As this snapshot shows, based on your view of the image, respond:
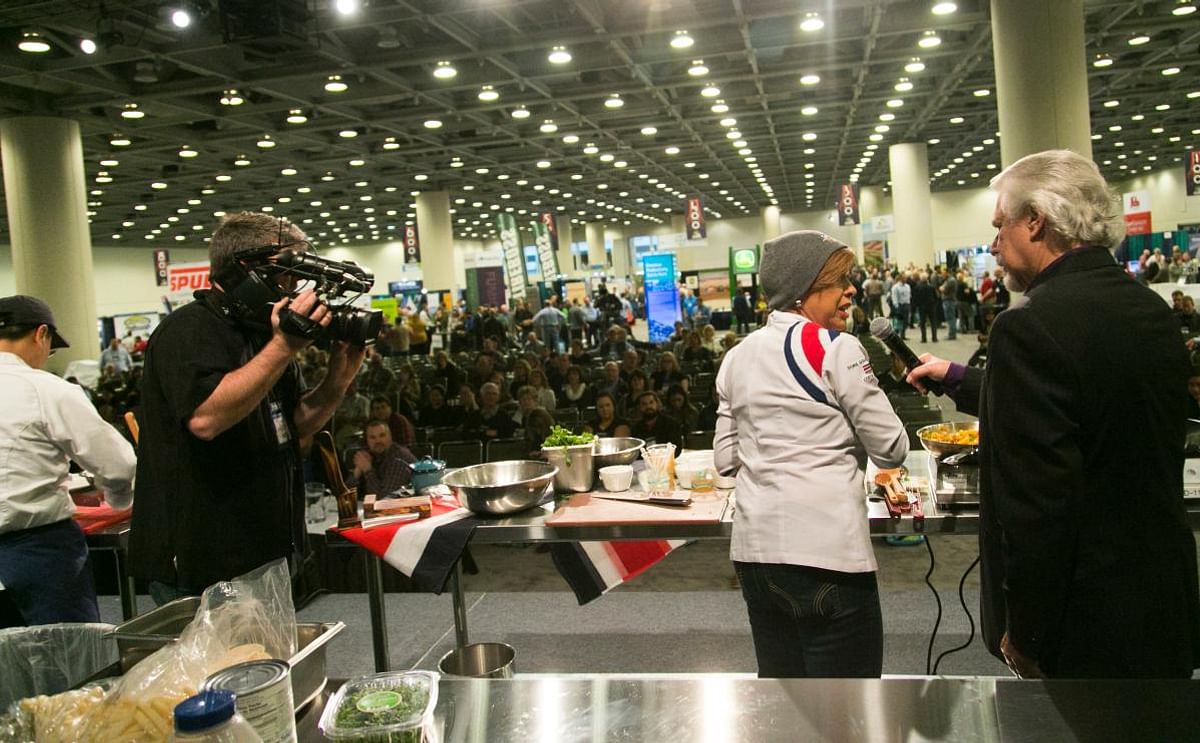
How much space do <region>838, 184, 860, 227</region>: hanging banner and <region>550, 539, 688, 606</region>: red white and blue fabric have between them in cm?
2646

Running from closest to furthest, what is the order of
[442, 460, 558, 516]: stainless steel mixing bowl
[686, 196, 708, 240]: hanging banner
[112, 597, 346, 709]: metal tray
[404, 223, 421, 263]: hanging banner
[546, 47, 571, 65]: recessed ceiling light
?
[112, 597, 346, 709]: metal tray < [442, 460, 558, 516]: stainless steel mixing bowl < [546, 47, 571, 65]: recessed ceiling light < [686, 196, 708, 240]: hanging banner < [404, 223, 421, 263]: hanging banner

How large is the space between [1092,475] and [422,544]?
221 cm

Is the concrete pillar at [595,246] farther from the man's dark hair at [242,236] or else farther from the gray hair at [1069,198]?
the gray hair at [1069,198]

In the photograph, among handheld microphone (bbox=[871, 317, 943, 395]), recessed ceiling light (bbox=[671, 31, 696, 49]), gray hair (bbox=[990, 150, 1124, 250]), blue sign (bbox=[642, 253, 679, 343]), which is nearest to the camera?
→ gray hair (bbox=[990, 150, 1124, 250])

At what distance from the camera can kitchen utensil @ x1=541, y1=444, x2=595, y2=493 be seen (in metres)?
3.52

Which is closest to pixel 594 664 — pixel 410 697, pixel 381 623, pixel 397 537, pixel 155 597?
pixel 381 623

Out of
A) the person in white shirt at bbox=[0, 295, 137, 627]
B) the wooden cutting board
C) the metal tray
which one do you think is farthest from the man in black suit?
the person in white shirt at bbox=[0, 295, 137, 627]

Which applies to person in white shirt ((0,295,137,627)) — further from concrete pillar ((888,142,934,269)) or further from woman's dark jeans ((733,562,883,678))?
concrete pillar ((888,142,934,269))

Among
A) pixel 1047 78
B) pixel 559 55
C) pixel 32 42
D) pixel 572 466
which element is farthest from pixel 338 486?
pixel 559 55

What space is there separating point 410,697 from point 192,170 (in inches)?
829

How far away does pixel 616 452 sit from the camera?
3676 millimetres

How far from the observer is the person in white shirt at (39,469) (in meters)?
2.85

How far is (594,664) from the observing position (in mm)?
4336

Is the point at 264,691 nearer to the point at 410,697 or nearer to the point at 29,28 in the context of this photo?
the point at 410,697
